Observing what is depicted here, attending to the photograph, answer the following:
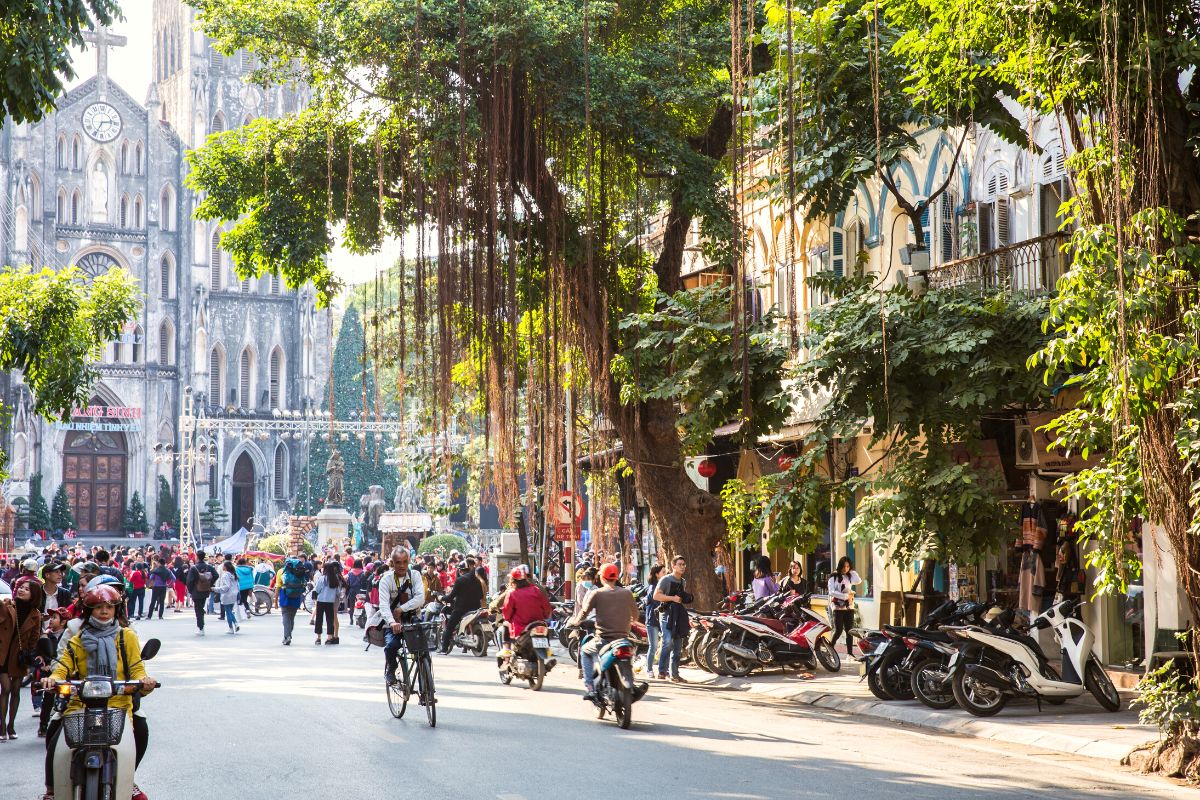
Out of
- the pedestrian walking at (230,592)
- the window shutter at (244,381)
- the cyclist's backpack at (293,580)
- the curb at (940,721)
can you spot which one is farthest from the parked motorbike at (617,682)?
the window shutter at (244,381)

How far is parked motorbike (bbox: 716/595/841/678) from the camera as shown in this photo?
18.8 meters

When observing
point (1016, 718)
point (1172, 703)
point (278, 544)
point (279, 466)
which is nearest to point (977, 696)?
point (1016, 718)

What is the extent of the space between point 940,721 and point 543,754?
4.82 meters

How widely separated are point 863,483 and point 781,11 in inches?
209

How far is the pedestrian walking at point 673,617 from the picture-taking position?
18.4 m

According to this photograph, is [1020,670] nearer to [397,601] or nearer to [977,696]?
[977,696]

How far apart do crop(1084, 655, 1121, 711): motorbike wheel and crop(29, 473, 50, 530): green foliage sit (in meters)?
54.1

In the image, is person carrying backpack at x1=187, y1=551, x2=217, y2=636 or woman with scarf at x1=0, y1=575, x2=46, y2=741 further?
person carrying backpack at x1=187, y1=551, x2=217, y2=636

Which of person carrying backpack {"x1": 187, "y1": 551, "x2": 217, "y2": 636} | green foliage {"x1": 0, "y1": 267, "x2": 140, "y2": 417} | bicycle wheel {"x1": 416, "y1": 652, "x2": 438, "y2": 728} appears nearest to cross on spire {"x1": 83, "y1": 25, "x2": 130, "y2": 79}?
person carrying backpack {"x1": 187, "y1": 551, "x2": 217, "y2": 636}

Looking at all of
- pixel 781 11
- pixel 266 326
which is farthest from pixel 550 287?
pixel 266 326

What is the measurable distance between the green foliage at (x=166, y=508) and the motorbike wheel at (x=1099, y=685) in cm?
5554

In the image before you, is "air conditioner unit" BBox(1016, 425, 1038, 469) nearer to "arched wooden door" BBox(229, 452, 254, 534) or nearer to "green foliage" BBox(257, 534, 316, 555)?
"green foliage" BBox(257, 534, 316, 555)

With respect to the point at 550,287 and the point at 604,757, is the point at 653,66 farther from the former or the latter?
the point at 604,757

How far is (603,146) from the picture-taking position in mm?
18219
